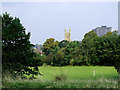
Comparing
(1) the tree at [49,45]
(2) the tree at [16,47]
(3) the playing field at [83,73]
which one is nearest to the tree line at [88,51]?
(1) the tree at [49,45]

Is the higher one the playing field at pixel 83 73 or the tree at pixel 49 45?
the tree at pixel 49 45

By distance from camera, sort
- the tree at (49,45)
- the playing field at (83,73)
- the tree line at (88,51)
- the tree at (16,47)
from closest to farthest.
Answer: the tree at (16,47) < the playing field at (83,73) < the tree line at (88,51) < the tree at (49,45)

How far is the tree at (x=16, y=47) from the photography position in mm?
5596

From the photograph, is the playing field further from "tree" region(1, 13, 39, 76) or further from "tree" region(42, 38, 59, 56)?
"tree" region(42, 38, 59, 56)

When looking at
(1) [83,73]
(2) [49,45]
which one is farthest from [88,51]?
(2) [49,45]

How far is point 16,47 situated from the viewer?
5.81 metres

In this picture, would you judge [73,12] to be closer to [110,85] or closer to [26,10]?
[26,10]

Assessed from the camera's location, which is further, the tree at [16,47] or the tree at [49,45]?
the tree at [49,45]

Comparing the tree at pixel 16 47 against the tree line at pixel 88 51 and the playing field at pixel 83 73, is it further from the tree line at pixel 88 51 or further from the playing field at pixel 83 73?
the tree line at pixel 88 51

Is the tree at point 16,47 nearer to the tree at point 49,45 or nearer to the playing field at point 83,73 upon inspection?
the playing field at point 83,73

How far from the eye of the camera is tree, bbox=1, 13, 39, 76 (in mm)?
5596

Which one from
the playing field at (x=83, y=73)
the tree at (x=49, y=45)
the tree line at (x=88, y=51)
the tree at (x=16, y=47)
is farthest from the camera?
the tree at (x=49, y=45)

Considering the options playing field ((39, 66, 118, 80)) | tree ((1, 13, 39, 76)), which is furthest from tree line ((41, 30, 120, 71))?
tree ((1, 13, 39, 76))

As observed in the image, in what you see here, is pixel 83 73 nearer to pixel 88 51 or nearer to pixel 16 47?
pixel 88 51
